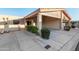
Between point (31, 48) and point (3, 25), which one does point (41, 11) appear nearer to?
point (31, 48)

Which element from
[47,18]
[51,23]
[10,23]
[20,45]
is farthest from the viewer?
[10,23]

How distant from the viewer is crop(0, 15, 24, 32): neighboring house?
20.0 meters

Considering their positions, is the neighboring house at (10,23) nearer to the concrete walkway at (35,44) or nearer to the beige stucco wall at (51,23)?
the beige stucco wall at (51,23)

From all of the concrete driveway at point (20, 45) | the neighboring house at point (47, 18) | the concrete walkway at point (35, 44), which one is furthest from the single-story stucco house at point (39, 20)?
the concrete driveway at point (20, 45)

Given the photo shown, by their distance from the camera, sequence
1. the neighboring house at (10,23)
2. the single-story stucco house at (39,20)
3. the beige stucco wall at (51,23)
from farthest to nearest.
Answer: the neighboring house at (10,23) → the beige stucco wall at (51,23) → the single-story stucco house at (39,20)

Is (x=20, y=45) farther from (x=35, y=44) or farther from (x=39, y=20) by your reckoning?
(x=39, y=20)

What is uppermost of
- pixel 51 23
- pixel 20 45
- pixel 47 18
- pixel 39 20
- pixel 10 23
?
pixel 47 18

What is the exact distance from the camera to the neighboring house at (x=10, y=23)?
19955 mm

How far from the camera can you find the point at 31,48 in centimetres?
828

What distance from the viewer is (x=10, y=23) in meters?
21.7

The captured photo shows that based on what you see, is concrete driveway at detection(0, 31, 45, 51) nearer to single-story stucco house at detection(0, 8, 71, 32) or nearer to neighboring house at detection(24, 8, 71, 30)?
neighboring house at detection(24, 8, 71, 30)

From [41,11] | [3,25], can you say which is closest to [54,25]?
[41,11]

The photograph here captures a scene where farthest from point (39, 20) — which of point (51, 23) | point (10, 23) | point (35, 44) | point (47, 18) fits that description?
point (10, 23)

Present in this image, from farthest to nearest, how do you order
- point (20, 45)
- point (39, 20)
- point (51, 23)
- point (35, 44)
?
1. point (51, 23)
2. point (39, 20)
3. point (35, 44)
4. point (20, 45)
